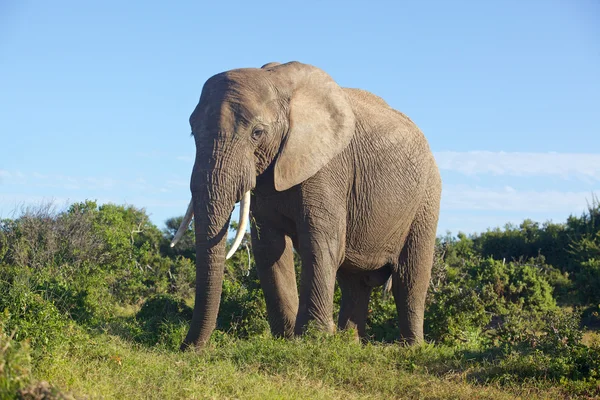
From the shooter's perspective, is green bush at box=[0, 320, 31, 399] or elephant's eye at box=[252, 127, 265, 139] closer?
green bush at box=[0, 320, 31, 399]

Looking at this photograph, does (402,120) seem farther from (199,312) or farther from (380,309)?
(199,312)

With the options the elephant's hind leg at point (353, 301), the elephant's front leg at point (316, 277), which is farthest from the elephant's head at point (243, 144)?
the elephant's hind leg at point (353, 301)

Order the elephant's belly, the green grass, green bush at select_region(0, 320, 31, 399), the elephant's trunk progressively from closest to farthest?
green bush at select_region(0, 320, 31, 399), the green grass, the elephant's trunk, the elephant's belly

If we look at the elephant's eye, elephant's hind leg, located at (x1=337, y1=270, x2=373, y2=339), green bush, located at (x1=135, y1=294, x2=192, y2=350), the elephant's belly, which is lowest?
green bush, located at (x1=135, y1=294, x2=192, y2=350)

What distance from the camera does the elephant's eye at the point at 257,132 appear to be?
8.20 metres

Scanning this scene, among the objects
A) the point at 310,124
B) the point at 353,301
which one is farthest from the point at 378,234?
the point at 310,124

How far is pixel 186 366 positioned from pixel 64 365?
1.01 meters

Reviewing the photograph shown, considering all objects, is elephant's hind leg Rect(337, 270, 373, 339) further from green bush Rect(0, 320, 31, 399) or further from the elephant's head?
green bush Rect(0, 320, 31, 399)

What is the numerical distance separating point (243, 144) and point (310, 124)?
3.22 feet

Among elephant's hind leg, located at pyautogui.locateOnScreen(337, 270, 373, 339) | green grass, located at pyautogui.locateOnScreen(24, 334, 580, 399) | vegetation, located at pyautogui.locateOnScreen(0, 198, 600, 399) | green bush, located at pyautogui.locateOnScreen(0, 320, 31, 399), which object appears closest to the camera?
green bush, located at pyautogui.locateOnScreen(0, 320, 31, 399)

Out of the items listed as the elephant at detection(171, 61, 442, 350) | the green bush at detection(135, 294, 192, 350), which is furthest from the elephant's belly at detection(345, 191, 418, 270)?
the green bush at detection(135, 294, 192, 350)

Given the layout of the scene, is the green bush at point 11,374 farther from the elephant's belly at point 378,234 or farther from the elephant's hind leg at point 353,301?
the elephant's hind leg at point 353,301

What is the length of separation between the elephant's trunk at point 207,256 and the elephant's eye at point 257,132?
758 millimetres

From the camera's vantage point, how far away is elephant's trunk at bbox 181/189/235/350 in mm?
7910
